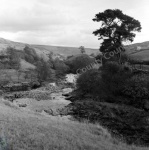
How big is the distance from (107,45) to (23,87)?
95.4 feet

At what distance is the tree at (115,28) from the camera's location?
141ft

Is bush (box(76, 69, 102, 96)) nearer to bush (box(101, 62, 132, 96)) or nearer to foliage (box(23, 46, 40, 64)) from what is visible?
bush (box(101, 62, 132, 96))

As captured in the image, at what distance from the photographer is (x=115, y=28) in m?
44.0

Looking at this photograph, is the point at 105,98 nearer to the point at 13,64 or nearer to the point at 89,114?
the point at 89,114

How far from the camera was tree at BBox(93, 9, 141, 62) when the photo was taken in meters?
43.1

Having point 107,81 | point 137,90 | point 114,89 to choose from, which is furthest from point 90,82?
point 137,90

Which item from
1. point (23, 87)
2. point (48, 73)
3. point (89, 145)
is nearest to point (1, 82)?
point (23, 87)

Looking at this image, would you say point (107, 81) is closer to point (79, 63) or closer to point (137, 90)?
point (137, 90)

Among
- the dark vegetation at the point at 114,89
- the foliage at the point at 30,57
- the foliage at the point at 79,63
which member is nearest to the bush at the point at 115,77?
the dark vegetation at the point at 114,89

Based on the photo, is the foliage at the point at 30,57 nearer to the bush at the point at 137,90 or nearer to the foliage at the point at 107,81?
the foliage at the point at 107,81

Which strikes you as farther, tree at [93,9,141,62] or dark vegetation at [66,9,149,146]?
tree at [93,9,141,62]

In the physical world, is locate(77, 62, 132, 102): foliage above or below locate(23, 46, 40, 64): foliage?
below

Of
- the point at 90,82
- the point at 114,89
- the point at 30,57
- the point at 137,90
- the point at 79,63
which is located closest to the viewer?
the point at 137,90

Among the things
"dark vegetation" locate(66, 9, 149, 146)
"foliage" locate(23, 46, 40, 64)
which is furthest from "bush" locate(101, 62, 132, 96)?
"foliage" locate(23, 46, 40, 64)
